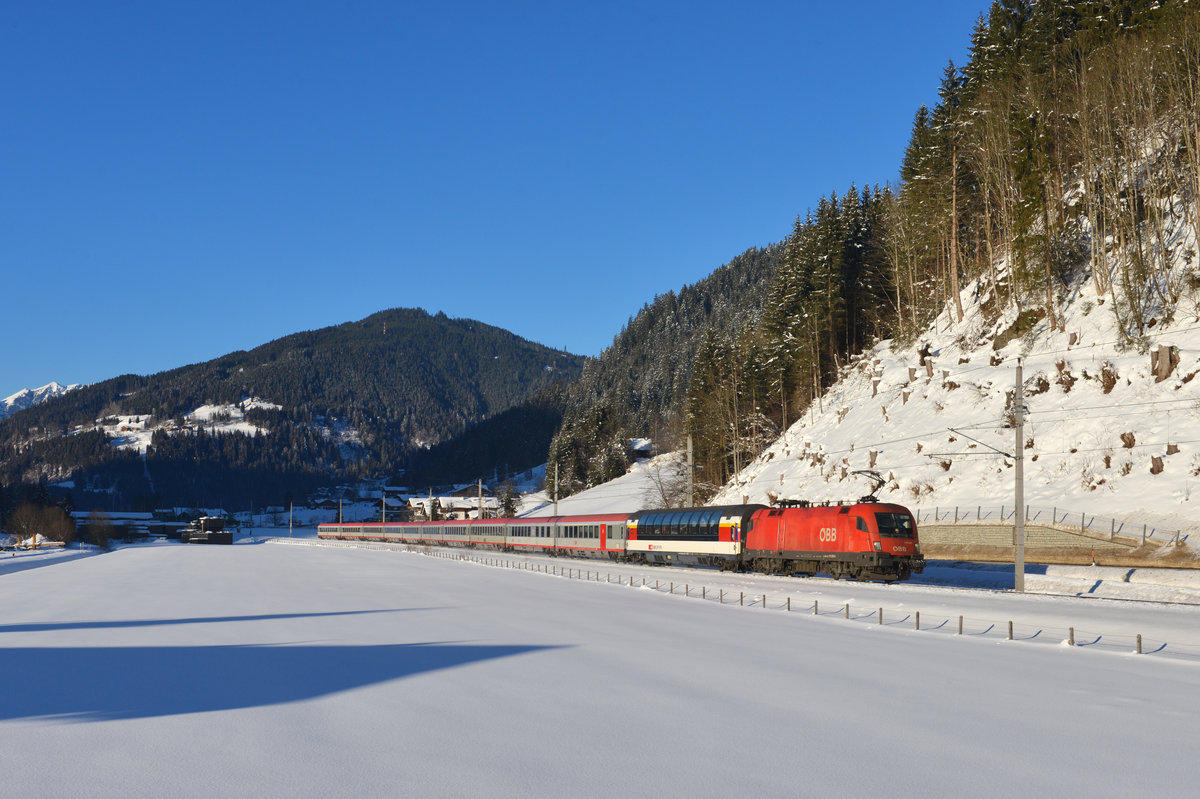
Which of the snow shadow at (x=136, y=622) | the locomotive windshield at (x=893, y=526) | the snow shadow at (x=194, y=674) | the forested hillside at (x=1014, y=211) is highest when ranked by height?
the forested hillside at (x=1014, y=211)


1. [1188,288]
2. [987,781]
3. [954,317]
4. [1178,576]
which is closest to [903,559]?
[1178,576]

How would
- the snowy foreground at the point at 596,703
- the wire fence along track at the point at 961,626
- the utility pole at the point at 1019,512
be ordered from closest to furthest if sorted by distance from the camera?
1. the snowy foreground at the point at 596,703
2. the wire fence along track at the point at 961,626
3. the utility pole at the point at 1019,512

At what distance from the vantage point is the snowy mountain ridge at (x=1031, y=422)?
130 ft

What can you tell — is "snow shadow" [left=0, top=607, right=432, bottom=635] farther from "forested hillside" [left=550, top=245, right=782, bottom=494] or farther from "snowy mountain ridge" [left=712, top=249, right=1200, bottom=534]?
"forested hillside" [left=550, top=245, right=782, bottom=494]

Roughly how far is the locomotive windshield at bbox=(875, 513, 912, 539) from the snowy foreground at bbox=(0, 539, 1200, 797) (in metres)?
10.1

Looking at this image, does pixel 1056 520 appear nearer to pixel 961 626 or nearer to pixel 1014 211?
pixel 961 626

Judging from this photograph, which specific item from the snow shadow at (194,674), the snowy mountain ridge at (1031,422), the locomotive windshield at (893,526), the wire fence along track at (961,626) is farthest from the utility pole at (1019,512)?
the snow shadow at (194,674)

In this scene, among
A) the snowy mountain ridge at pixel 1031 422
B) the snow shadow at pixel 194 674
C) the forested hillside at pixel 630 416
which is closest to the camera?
the snow shadow at pixel 194 674

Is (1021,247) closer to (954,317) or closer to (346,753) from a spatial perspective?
(954,317)

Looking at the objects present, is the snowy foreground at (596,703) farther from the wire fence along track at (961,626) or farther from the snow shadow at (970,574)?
the snow shadow at (970,574)

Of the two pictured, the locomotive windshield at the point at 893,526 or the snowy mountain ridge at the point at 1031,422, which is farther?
the snowy mountain ridge at the point at 1031,422

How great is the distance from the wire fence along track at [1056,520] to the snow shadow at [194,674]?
93.9ft

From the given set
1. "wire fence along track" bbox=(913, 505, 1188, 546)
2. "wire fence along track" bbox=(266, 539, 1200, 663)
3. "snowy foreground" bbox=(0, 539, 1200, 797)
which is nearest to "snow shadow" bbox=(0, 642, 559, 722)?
"snowy foreground" bbox=(0, 539, 1200, 797)

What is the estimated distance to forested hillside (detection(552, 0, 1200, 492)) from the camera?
47.9 metres
